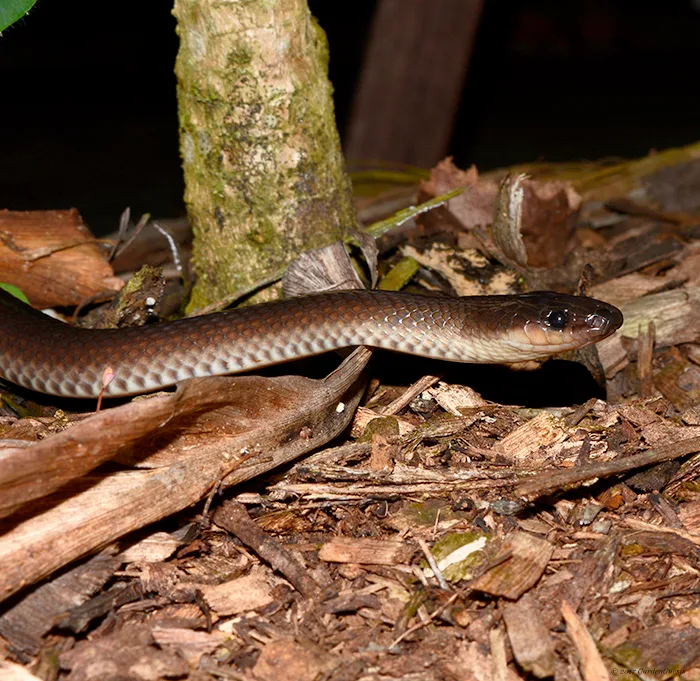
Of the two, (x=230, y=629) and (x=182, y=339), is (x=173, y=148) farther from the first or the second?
(x=230, y=629)

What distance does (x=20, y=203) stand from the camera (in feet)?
28.6

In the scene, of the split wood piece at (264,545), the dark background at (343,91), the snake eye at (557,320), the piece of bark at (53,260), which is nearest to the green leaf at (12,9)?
the piece of bark at (53,260)

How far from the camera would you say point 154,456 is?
3.59 metres

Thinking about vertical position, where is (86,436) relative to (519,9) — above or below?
below

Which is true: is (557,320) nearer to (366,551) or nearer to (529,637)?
(366,551)

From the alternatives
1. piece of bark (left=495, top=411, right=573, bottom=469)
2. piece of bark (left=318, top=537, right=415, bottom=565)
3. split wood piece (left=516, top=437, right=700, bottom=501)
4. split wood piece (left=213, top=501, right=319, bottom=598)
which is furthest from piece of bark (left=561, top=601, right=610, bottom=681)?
split wood piece (left=213, top=501, right=319, bottom=598)

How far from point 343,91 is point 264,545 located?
10418mm

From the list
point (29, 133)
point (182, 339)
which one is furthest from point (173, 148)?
point (182, 339)

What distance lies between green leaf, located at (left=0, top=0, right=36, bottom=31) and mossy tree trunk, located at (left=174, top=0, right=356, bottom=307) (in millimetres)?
806

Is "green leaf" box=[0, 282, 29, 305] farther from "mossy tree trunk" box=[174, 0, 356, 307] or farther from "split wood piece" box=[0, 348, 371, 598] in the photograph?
"split wood piece" box=[0, 348, 371, 598]

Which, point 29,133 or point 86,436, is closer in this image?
point 86,436

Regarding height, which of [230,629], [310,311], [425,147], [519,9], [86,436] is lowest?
[230,629]

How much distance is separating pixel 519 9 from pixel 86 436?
46.8 feet

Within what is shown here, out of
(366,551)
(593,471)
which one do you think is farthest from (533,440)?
(366,551)
